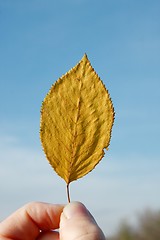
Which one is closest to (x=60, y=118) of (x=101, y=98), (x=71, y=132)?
(x=71, y=132)

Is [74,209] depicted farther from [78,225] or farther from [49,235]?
[49,235]

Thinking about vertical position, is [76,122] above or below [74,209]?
above

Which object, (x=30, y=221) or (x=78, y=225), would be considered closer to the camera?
(x=78, y=225)

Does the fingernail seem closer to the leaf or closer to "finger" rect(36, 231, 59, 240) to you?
the leaf

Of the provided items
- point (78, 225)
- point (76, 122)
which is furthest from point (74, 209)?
point (76, 122)

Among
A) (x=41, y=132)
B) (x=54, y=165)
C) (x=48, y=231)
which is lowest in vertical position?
(x=48, y=231)

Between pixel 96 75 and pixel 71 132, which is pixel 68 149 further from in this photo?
pixel 96 75

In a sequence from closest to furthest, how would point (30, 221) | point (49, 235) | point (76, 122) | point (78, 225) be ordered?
1. point (76, 122)
2. point (78, 225)
3. point (49, 235)
4. point (30, 221)
